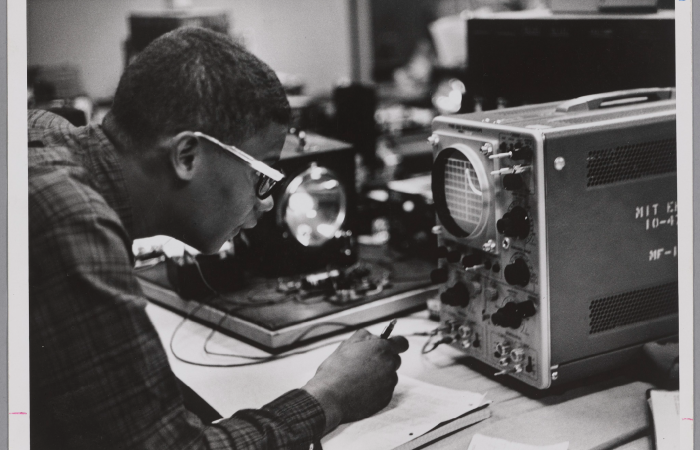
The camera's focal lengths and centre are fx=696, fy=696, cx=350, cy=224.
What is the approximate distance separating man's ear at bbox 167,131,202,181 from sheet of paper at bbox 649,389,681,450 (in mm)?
793

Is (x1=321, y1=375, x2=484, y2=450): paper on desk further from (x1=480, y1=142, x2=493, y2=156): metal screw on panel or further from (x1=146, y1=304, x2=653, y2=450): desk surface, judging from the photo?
(x1=480, y1=142, x2=493, y2=156): metal screw on panel

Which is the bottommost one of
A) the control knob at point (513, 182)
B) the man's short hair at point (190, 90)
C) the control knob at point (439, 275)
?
the control knob at point (439, 275)

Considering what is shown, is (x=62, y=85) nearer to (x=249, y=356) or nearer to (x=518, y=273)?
(x=249, y=356)

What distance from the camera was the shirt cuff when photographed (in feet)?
3.36

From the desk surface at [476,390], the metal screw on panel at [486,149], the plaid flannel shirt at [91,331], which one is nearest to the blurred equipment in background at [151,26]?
the desk surface at [476,390]

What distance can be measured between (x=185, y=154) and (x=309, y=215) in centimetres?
73

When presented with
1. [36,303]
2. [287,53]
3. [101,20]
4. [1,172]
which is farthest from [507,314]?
[287,53]

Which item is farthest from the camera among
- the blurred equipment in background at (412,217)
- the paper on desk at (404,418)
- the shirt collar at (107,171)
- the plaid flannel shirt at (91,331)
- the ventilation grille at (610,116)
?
the blurred equipment in background at (412,217)

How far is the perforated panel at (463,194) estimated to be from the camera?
4.04 ft

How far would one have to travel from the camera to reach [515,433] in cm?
109

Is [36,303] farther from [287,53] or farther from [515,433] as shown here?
[287,53]

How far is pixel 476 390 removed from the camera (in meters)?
1.24

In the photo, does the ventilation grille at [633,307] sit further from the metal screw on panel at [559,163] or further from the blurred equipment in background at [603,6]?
the blurred equipment in background at [603,6]

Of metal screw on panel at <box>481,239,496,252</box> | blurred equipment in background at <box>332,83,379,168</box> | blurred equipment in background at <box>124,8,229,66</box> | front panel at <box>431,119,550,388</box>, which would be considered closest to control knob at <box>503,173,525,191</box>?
front panel at <box>431,119,550,388</box>
